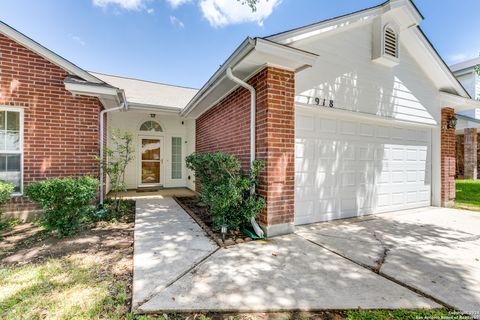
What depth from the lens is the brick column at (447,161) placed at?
674 centimetres

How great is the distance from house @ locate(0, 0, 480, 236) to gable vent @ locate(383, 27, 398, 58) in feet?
0.12

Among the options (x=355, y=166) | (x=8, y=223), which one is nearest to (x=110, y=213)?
(x=8, y=223)

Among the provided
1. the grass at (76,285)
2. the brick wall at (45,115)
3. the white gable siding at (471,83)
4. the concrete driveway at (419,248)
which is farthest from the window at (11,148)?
the white gable siding at (471,83)

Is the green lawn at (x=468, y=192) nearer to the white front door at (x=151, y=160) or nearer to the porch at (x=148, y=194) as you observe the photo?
the porch at (x=148, y=194)

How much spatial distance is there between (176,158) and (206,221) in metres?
5.92

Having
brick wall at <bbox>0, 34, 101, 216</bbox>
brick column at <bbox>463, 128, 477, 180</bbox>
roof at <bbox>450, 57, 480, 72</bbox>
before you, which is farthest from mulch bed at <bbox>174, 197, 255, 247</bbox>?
roof at <bbox>450, 57, 480, 72</bbox>

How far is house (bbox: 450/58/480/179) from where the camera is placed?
12.3 m

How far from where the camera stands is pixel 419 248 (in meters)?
3.60

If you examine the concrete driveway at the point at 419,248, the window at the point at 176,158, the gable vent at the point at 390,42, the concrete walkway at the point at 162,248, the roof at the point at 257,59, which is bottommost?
the concrete driveway at the point at 419,248

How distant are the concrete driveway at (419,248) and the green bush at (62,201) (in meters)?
4.08

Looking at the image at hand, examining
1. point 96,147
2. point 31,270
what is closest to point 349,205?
point 31,270

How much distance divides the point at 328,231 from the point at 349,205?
1357mm

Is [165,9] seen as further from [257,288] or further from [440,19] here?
[440,19]

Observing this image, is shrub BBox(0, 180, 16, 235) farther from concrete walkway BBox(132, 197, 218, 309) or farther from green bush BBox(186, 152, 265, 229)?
green bush BBox(186, 152, 265, 229)
